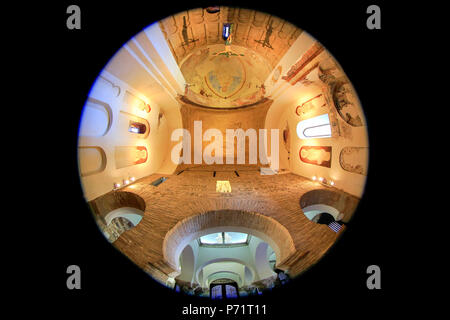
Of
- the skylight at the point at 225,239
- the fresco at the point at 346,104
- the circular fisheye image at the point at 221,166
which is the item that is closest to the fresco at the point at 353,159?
the circular fisheye image at the point at 221,166

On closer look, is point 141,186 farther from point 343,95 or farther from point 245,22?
point 343,95

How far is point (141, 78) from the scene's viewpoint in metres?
4.41

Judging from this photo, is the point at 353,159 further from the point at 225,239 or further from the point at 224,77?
the point at 225,239

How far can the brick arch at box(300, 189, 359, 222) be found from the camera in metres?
4.27

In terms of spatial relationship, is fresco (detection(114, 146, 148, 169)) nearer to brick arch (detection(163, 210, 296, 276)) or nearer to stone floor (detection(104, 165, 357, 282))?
stone floor (detection(104, 165, 357, 282))

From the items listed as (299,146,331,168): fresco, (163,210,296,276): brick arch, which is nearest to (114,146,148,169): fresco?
(163,210,296,276): brick arch

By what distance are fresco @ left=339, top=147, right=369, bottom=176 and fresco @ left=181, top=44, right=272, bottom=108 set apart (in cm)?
427

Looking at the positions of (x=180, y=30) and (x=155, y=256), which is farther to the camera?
(x=180, y=30)

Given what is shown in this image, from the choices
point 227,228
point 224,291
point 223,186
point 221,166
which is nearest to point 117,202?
point 223,186

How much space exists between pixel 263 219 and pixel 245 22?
224 inches

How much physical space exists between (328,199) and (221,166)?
5362mm

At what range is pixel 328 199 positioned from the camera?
505 cm

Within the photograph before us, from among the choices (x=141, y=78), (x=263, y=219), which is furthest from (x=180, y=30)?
(x=263, y=219)

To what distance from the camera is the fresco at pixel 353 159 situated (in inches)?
147
